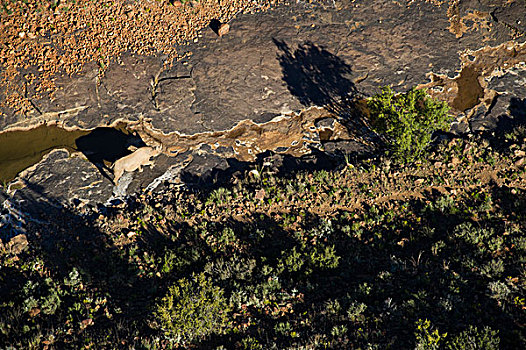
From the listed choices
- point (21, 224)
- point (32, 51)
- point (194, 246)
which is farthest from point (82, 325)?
point (32, 51)

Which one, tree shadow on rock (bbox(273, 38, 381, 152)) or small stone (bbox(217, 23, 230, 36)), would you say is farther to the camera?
small stone (bbox(217, 23, 230, 36))

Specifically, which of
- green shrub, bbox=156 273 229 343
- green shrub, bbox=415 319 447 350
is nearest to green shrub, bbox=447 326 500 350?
green shrub, bbox=415 319 447 350

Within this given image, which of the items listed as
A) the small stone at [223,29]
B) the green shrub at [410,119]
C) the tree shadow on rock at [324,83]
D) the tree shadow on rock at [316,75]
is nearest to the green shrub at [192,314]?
the green shrub at [410,119]

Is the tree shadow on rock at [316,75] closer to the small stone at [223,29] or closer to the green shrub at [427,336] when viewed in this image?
the small stone at [223,29]

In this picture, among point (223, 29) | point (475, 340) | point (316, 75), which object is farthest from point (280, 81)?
point (475, 340)

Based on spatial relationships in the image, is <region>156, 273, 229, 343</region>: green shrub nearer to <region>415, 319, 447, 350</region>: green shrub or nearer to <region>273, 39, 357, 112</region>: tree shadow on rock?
<region>415, 319, 447, 350</region>: green shrub

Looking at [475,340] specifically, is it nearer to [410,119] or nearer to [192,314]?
[192,314]
